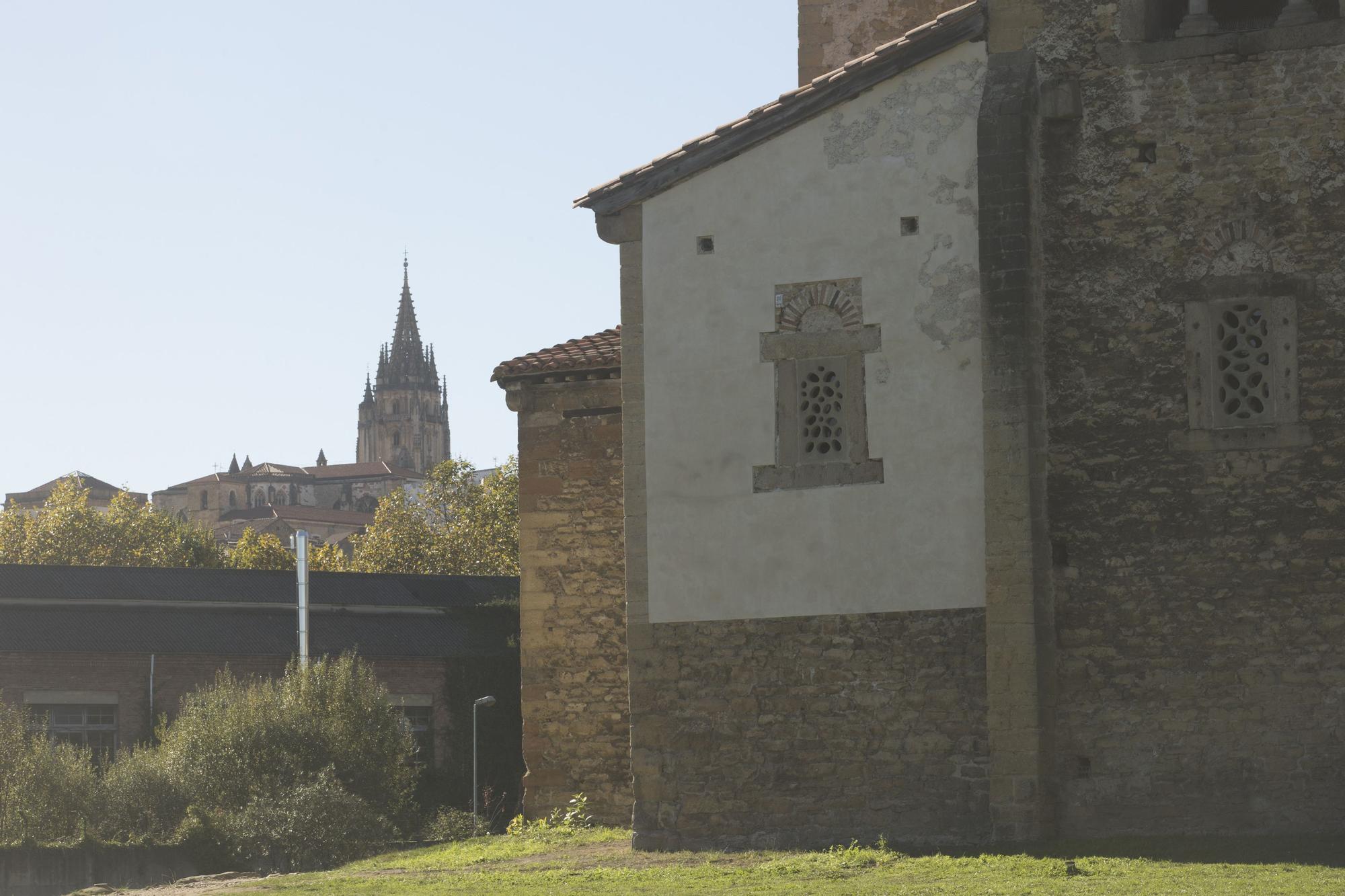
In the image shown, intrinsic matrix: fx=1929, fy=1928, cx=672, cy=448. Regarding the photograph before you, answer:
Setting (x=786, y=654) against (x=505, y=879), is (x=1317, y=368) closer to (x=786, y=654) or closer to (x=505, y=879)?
(x=786, y=654)

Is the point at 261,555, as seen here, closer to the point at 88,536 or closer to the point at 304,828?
the point at 88,536

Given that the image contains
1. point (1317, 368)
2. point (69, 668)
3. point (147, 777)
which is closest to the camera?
point (1317, 368)

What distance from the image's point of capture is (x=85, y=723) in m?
34.2

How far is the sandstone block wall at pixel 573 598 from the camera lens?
23453 millimetres

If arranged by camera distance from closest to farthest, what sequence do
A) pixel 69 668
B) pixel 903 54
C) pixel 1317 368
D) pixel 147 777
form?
1. pixel 1317 368
2. pixel 903 54
3. pixel 147 777
4. pixel 69 668

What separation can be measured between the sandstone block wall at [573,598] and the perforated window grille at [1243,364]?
8.41 metres

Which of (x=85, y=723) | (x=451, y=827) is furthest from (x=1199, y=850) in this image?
(x=85, y=723)

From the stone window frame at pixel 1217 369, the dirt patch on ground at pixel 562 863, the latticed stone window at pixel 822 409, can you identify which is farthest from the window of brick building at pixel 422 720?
the stone window frame at pixel 1217 369

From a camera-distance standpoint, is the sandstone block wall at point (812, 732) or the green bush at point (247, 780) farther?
the green bush at point (247, 780)

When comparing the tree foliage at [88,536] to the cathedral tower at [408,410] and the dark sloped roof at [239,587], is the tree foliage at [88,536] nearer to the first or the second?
the dark sloped roof at [239,587]

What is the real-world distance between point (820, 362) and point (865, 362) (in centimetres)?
46

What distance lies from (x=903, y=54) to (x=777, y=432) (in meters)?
3.80

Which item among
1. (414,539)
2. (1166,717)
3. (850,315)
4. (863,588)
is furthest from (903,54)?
(414,539)

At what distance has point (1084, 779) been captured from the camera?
17.4 m
